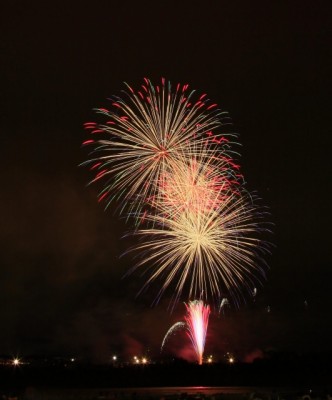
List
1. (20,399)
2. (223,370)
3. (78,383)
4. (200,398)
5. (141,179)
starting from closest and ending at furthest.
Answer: (141,179) → (200,398) → (20,399) → (78,383) → (223,370)

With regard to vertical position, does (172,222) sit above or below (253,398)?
above

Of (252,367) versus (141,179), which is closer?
(141,179)

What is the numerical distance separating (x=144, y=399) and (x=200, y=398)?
4591 mm

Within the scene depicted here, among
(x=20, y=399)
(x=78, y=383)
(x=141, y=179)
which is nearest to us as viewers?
(x=141, y=179)

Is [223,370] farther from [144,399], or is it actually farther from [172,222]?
[172,222]

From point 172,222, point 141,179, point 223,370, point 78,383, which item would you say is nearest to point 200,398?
point 172,222

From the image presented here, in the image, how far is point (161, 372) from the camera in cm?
8719

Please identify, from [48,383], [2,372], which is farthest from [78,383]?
[2,372]

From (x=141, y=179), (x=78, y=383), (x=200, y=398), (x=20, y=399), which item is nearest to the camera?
(x=141, y=179)

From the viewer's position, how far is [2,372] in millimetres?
89562

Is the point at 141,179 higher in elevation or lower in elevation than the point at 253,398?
higher

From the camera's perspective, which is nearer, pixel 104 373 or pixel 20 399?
pixel 20 399

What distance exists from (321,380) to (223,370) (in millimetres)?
13387

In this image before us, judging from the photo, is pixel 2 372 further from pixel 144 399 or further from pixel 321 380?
pixel 144 399
